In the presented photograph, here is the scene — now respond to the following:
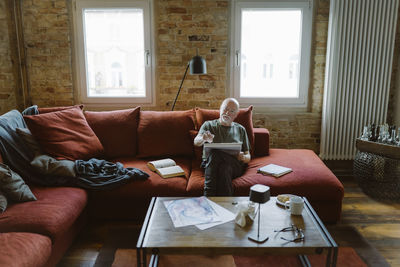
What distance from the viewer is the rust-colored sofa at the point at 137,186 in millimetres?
1853

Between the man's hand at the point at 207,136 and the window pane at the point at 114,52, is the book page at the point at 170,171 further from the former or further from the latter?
the window pane at the point at 114,52

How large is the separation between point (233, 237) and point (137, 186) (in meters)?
1.10

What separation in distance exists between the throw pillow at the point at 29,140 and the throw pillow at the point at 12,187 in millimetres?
481

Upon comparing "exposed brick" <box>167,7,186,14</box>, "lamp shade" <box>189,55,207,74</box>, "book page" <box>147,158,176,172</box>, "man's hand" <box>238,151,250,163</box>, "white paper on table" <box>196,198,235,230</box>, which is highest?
"exposed brick" <box>167,7,186,14</box>

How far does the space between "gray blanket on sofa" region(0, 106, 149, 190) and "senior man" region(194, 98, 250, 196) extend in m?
0.53

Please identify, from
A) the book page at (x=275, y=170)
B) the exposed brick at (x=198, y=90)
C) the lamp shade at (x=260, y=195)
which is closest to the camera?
the lamp shade at (x=260, y=195)

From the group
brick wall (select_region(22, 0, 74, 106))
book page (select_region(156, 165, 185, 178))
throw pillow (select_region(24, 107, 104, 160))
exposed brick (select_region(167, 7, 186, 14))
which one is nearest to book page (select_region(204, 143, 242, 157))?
book page (select_region(156, 165, 185, 178))

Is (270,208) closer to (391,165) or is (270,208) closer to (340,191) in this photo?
→ (340,191)

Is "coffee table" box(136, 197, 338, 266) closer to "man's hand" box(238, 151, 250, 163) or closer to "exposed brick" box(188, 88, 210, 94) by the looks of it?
"man's hand" box(238, 151, 250, 163)

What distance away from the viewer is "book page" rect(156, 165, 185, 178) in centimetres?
267

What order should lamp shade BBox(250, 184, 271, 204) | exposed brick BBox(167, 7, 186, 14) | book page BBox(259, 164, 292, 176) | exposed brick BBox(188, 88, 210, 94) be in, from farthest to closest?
exposed brick BBox(188, 88, 210, 94) → exposed brick BBox(167, 7, 186, 14) → book page BBox(259, 164, 292, 176) → lamp shade BBox(250, 184, 271, 204)

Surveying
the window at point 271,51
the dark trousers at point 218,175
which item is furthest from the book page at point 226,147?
the window at point 271,51

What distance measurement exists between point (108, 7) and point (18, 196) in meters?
2.33

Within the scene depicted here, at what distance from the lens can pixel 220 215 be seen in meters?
1.92
